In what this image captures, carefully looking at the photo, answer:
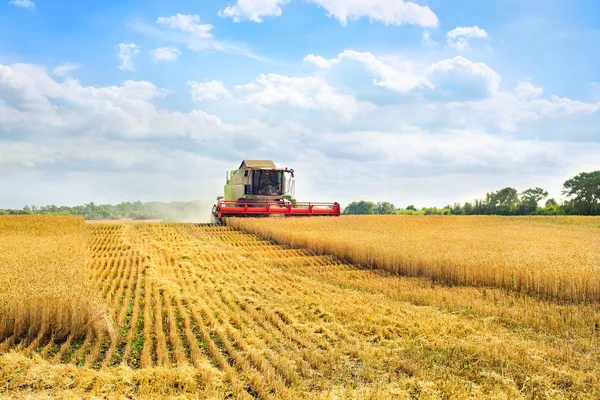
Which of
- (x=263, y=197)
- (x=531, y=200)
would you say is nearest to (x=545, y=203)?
(x=531, y=200)

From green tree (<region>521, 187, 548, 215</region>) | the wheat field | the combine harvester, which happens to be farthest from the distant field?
green tree (<region>521, 187, 548, 215</region>)

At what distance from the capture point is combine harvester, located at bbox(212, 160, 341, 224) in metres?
24.4

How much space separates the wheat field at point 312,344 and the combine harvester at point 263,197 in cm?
1267

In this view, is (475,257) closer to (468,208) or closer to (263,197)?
(263,197)

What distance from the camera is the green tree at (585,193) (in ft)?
125

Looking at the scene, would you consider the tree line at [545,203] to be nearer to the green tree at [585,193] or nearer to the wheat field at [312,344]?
the green tree at [585,193]

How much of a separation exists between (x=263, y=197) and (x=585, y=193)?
28952 millimetres

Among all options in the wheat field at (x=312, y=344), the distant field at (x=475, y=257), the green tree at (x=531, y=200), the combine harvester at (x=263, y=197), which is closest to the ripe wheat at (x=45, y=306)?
the wheat field at (x=312, y=344)

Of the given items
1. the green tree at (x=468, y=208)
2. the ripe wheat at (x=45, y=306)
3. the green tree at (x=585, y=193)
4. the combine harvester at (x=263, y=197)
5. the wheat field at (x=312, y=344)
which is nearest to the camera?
the wheat field at (x=312, y=344)

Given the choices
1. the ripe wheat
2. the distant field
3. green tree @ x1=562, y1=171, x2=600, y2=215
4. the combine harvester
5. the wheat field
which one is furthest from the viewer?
green tree @ x1=562, y1=171, x2=600, y2=215

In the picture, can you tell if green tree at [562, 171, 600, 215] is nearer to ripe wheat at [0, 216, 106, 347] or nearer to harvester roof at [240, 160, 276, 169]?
harvester roof at [240, 160, 276, 169]

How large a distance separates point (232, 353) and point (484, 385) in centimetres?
320

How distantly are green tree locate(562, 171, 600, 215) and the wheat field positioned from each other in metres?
33.5

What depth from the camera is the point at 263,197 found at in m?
25.5
